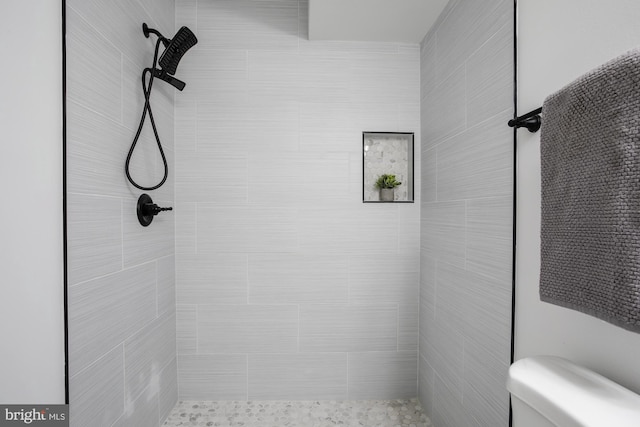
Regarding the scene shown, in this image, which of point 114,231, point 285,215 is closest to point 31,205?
point 114,231

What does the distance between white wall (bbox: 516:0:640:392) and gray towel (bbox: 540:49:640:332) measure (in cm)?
16

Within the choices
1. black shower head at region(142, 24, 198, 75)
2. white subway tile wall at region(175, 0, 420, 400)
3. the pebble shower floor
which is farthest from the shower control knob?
the pebble shower floor

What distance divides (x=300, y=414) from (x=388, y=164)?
4.65 ft

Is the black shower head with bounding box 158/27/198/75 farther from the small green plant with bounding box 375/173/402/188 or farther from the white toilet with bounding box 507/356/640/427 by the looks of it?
the white toilet with bounding box 507/356/640/427

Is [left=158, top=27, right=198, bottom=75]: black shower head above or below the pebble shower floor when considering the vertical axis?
above

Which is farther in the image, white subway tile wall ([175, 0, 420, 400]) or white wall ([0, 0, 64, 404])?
white subway tile wall ([175, 0, 420, 400])

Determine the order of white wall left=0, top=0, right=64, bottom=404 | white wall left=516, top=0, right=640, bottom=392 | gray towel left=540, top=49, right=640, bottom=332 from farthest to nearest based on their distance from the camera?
white wall left=0, top=0, right=64, bottom=404, white wall left=516, top=0, right=640, bottom=392, gray towel left=540, top=49, right=640, bottom=332

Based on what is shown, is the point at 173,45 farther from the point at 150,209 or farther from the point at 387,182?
the point at 387,182

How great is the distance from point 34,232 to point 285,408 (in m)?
1.42

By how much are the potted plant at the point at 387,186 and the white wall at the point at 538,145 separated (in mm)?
800

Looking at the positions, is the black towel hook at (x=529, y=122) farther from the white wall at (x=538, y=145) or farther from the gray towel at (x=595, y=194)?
the gray towel at (x=595, y=194)

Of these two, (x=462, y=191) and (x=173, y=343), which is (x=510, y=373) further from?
(x=173, y=343)

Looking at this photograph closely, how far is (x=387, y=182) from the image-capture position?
1723 millimetres

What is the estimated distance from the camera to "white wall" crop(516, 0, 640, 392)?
2.08ft
